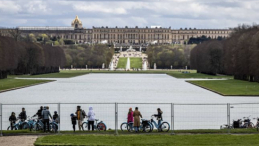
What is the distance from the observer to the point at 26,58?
292 feet

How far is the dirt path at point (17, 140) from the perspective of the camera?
17.4 meters

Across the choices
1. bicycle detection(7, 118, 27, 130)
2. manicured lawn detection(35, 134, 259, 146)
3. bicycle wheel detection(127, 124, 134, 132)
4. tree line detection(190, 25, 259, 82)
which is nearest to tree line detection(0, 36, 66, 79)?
tree line detection(190, 25, 259, 82)

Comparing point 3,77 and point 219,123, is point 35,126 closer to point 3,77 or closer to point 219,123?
point 219,123

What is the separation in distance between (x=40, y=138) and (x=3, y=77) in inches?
2216

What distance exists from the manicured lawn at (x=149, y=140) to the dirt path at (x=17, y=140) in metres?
0.27

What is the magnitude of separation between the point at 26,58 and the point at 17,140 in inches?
2834

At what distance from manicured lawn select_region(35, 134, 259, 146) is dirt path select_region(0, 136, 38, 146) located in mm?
266

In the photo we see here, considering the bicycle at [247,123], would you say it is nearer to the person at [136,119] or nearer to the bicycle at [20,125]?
the person at [136,119]

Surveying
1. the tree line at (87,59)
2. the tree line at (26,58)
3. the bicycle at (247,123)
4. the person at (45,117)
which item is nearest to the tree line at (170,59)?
the tree line at (87,59)

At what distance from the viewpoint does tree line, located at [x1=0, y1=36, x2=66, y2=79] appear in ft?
245

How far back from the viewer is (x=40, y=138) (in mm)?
18344

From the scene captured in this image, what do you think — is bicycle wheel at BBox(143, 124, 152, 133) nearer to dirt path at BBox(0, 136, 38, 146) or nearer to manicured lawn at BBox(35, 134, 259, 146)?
manicured lawn at BBox(35, 134, 259, 146)

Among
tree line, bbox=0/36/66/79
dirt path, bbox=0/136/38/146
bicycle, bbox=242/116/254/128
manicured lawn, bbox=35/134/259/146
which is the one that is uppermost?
tree line, bbox=0/36/66/79

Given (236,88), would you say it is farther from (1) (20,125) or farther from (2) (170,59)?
(2) (170,59)
